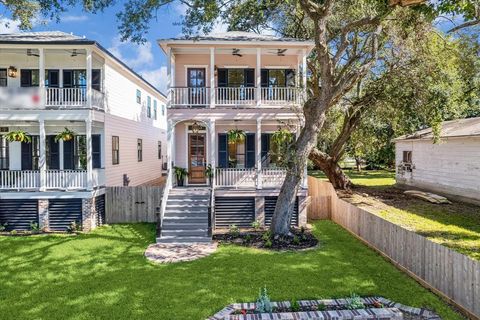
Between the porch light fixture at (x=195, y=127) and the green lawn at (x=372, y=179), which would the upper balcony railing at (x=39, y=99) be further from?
the green lawn at (x=372, y=179)

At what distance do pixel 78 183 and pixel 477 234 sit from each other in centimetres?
1503

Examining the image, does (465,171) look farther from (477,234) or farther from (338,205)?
(338,205)

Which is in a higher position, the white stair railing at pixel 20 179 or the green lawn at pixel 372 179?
the white stair railing at pixel 20 179

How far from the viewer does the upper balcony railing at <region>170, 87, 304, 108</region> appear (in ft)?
48.3

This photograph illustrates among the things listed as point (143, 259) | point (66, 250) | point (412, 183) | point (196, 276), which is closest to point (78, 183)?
point (66, 250)

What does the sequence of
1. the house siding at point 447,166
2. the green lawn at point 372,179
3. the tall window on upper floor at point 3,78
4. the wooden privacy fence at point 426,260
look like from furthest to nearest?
the green lawn at point 372,179, the house siding at point 447,166, the tall window on upper floor at point 3,78, the wooden privacy fence at point 426,260

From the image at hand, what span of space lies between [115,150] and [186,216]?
6.24m

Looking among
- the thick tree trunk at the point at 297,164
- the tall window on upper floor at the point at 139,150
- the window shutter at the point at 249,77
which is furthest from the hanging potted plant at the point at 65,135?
the thick tree trunk at the point at 297,164

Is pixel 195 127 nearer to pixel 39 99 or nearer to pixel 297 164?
pixel 297 164

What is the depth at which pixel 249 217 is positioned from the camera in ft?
47.5

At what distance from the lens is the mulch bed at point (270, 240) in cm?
1148

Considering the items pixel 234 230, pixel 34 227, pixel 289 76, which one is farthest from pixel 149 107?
pixel 234 230

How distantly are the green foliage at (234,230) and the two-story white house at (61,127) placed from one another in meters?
5.54

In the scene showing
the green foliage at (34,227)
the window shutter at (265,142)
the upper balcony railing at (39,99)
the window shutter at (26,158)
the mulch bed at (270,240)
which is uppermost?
the upper balcony railing at (39,99)
